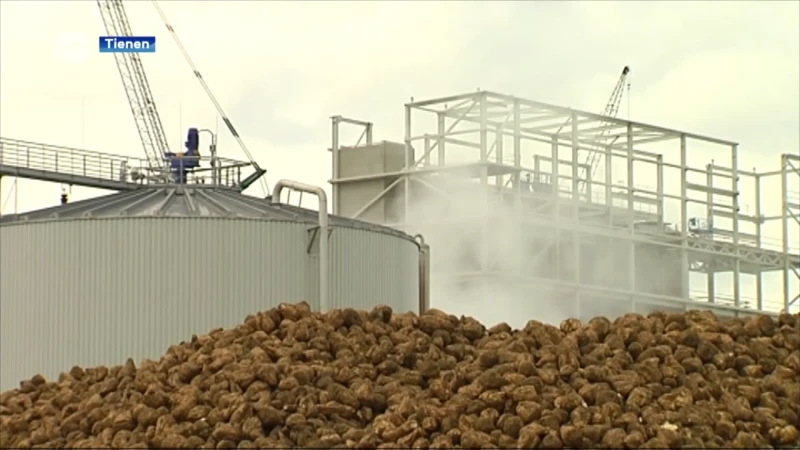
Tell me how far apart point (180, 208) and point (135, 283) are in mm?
4603

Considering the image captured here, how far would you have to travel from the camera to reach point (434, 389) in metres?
24.9

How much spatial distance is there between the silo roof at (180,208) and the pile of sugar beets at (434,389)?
35.2 ft

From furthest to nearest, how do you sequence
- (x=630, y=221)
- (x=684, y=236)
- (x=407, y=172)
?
(x=684, y=236), (x=630, y=221), (x=407, y=172)

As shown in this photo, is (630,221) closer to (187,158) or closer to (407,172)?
(407,172)

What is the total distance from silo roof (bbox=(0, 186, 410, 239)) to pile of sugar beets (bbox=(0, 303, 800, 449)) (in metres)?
10.7

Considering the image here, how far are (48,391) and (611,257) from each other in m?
58.1

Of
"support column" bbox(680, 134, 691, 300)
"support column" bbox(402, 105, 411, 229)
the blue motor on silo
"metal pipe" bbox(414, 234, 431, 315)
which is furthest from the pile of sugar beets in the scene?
"support column" bbox(680, 134, 691, 300)

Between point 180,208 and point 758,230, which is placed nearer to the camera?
point 180,208

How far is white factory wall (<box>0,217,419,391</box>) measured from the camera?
36.0 metres

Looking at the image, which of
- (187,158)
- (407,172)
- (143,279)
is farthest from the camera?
(407,172)

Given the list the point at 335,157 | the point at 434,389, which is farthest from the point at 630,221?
the point at 434,389

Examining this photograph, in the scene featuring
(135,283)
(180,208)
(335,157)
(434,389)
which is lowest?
(434,389)

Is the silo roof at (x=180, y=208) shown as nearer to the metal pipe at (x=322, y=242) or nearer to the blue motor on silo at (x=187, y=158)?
the metal pipe at (x=322, y=242)

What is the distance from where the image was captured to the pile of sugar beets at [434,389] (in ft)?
76.4
